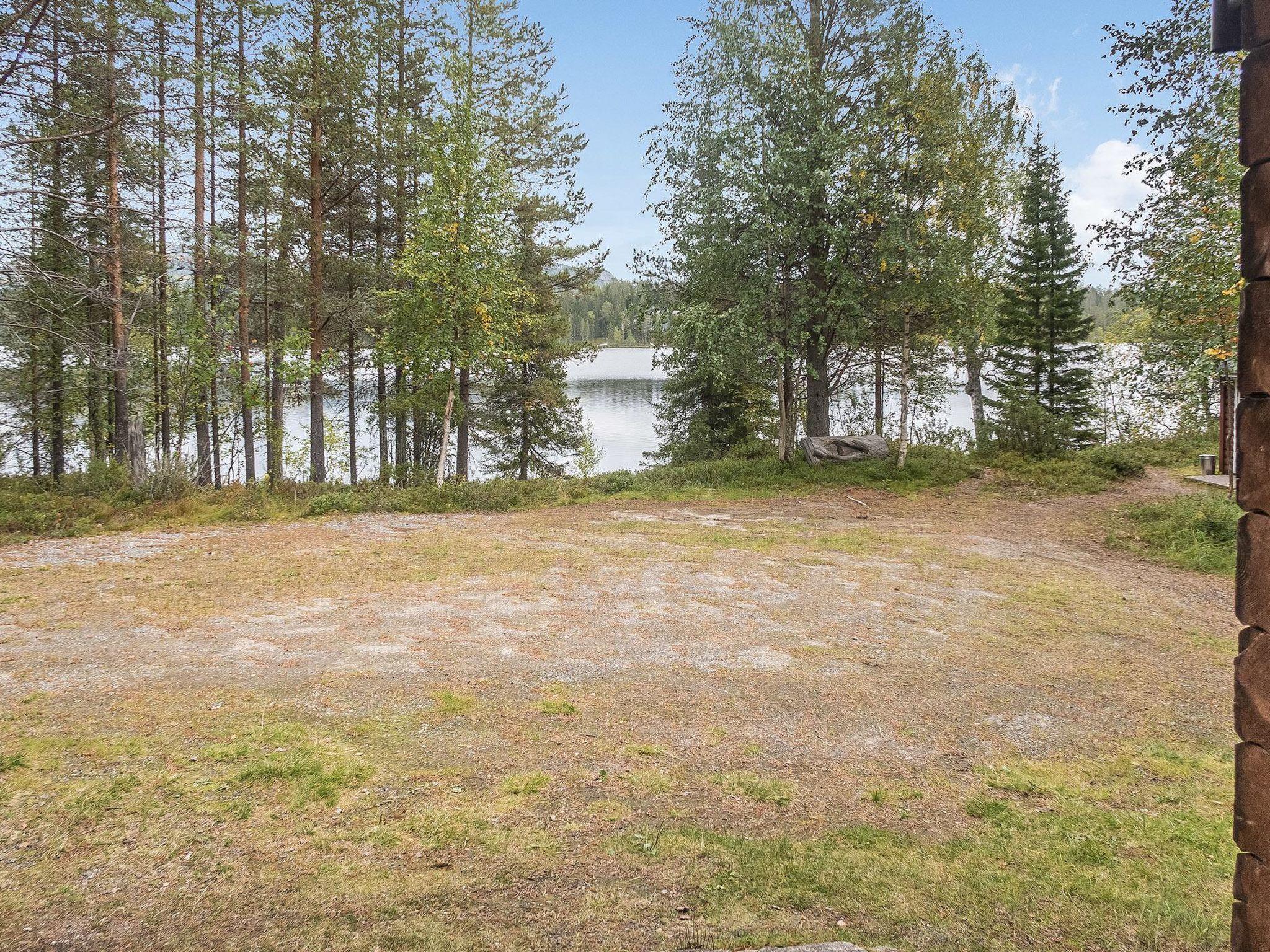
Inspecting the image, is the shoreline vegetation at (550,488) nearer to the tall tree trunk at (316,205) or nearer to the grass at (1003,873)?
the tall tree trunk at (316,205)

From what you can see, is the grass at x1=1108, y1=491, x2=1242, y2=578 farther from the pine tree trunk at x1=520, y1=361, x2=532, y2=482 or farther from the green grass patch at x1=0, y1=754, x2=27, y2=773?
the pine tree trunk at x1=520, y1=361, x2=532, y2=482

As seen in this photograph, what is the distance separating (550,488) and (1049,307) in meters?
15.8

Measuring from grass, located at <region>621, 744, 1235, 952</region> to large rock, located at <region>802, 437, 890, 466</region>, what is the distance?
12651 mm

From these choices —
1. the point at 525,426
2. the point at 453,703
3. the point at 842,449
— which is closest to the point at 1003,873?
the point at 453,703

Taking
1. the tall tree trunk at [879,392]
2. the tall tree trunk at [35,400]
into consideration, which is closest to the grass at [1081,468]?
the tall tree trunk at [879,392]

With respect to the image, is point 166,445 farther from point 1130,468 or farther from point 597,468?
point 1130,468

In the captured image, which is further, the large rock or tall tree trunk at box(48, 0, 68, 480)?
the large rock

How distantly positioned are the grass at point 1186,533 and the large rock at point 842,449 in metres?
5.70

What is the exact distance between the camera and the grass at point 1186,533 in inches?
345

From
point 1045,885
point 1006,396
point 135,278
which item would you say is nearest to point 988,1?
point 1006,396

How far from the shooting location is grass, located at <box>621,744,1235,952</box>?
2.38m

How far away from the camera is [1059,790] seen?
140 inches

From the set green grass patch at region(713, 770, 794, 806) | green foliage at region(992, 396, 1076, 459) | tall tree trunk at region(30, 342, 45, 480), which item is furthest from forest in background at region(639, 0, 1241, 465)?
tall tree trunk at region(30, 342, 45, 480)

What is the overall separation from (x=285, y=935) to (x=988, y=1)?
20407mm
